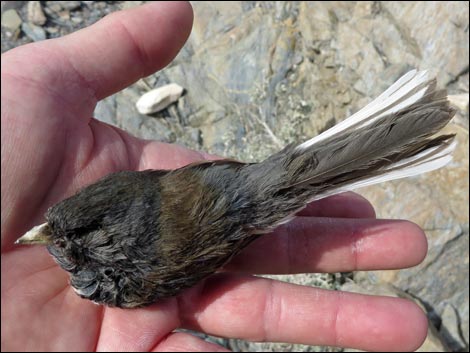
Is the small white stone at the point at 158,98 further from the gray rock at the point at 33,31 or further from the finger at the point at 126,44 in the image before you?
the finger at the point at 126,44

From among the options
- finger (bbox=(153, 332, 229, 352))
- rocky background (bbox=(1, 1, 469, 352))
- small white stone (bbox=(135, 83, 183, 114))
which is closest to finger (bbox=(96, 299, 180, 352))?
finger (bbox=(153, 332, 229, 352))

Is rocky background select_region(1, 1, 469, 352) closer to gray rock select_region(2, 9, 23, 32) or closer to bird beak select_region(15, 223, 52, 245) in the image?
gray rock select_region(2, 9, 23, 32)

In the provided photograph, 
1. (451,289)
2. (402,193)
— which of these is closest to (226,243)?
(402,193)

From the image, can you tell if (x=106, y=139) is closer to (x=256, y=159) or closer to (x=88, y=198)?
(x=88, y=198)

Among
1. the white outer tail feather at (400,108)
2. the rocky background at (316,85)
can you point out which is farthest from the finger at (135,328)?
the rocky background at (316,85)

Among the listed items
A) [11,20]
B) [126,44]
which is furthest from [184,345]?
[11,20]

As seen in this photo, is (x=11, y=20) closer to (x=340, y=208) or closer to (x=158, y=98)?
(x=158, y=98)

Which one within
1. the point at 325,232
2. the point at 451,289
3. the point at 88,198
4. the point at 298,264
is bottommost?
the point at 451,289
